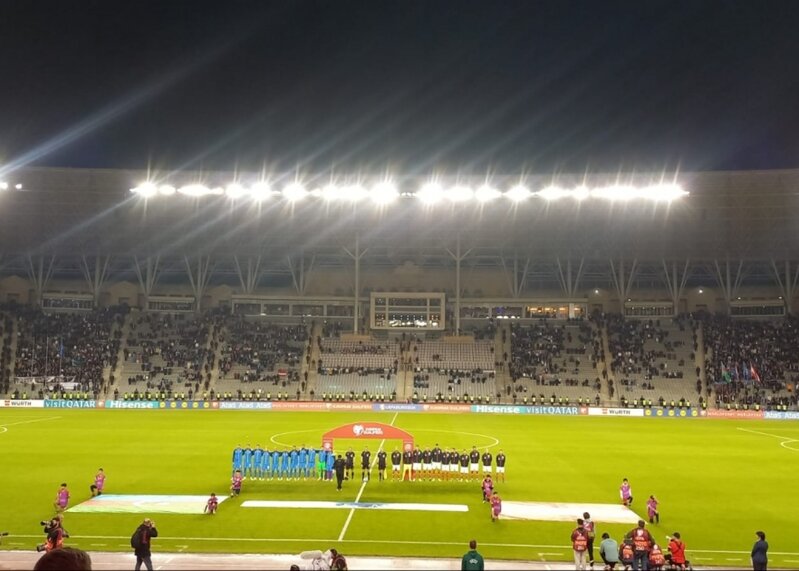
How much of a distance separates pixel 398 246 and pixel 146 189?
1155 inches

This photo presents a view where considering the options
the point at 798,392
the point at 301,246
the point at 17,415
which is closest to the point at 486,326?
the point at 301,246

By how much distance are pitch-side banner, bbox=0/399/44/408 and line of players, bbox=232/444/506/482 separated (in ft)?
143

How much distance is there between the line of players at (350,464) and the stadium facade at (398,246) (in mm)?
29034

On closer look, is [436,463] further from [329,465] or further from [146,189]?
[146,189]

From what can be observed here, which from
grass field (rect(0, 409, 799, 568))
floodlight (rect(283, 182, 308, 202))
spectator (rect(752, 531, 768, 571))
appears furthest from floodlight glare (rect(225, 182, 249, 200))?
spectator (rect(752, 531, 768, 571))

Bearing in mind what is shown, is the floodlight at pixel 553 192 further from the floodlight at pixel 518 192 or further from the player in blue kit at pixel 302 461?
the player in blue kit at pixel 302 461

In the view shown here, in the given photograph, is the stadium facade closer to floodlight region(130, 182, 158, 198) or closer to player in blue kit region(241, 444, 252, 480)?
floodlight region(130, 182, 158, 198)

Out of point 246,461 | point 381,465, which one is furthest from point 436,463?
point 246,461

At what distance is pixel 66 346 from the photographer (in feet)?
223

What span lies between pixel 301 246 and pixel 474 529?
53.3 m

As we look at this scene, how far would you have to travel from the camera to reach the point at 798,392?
59.8m

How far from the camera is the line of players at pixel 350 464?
24.5m

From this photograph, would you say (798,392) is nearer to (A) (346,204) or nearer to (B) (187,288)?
(A) (346,204)

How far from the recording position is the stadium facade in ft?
167
